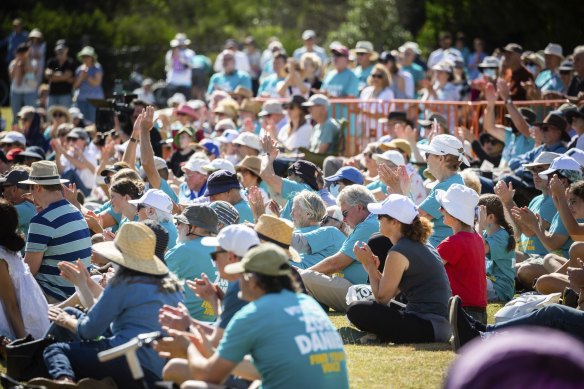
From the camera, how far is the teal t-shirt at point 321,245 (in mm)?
9148

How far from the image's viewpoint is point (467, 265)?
26.3ft

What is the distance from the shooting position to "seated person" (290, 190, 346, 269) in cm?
912

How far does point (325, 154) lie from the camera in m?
14.2

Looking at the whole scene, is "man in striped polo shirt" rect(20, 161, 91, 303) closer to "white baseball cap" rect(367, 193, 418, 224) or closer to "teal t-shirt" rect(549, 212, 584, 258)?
"white baseball cap" rect(367, 193, 418, 224)

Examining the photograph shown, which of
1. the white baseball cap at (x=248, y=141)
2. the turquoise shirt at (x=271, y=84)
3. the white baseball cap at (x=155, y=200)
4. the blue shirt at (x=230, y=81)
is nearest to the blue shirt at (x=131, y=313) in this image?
the white baseball cap at (x=155, y=200)

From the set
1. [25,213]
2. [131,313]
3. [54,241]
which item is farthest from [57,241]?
[131,313]

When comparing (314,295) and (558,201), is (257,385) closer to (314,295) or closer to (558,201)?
(314,295)

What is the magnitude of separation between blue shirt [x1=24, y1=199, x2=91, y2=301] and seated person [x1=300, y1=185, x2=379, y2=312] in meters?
1.92

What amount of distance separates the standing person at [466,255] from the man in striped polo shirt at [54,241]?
2889 millimetres

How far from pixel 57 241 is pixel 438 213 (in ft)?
→ 11.4

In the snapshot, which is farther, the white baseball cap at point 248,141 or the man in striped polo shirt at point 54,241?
the white baseball cap at point 248,141

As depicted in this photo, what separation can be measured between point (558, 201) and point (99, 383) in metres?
4.65

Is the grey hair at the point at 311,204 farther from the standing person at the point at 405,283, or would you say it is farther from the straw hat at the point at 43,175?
the straw hat at the point at 43,175

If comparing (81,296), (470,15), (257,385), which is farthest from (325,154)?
(470,15)
